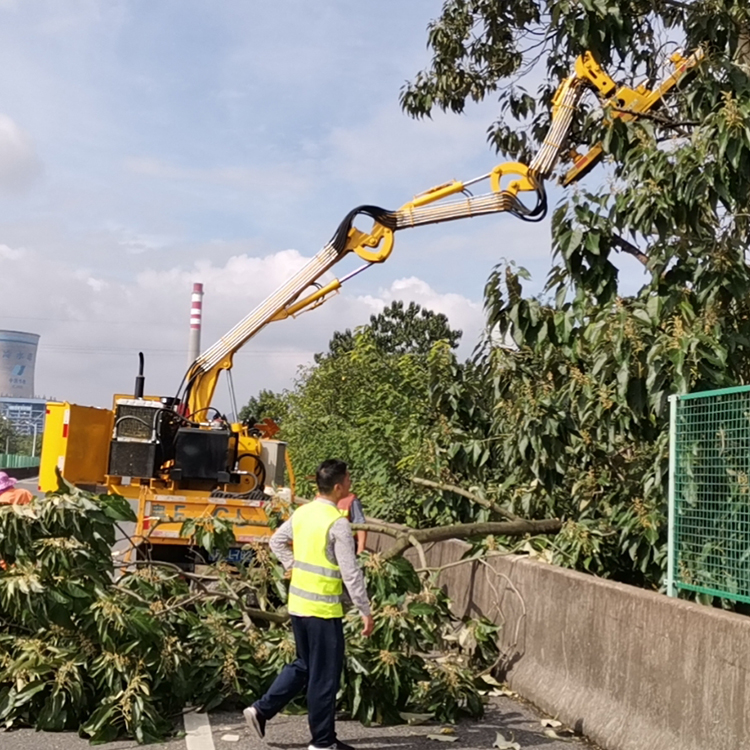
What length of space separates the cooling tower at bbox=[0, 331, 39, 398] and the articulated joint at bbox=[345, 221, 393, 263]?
134242mm

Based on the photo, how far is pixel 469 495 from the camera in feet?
37.2

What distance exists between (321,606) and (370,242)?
9893 millimetres

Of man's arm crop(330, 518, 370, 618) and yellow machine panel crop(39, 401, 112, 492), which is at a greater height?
yellow machine panel crop(39, 401, 112, 492)

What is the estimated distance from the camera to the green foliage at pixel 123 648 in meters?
6.87

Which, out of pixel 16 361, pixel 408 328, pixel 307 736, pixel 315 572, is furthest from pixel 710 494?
pixel 16 361

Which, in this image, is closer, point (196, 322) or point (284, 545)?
point (284, 545)

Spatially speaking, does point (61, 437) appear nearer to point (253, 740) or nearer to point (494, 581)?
point (494, 581)

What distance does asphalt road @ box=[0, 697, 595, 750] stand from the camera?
6.54 metres

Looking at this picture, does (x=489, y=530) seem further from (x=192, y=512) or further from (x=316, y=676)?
(x=316, y=676)

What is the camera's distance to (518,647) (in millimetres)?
8328

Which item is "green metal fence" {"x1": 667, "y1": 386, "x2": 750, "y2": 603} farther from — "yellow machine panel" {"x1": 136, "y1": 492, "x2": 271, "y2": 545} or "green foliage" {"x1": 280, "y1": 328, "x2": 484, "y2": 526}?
"yellow machine panel" {"x1": 136, "y1": 492, "x2": 271, "y2": 545}

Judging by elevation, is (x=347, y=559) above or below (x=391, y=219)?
A: below

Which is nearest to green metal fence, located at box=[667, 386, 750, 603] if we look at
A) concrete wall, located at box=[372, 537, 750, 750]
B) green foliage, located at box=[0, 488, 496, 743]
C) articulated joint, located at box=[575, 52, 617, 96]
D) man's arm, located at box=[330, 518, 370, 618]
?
concrete wall, located at box=[372, 537, 750, 750]

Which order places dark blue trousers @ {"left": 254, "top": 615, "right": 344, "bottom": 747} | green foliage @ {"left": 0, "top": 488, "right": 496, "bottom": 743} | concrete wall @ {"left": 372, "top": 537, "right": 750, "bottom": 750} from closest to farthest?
concrete wall @ {"left": 372, "top": 537, "right": 750, "bottom": 750}, dark blue trousers @ {"left": 254, "top": 615, "right": 344, "bottom": 747}, green foliage @ {"left": 0, "top": 488, "right": 496, "bottom": 743}
